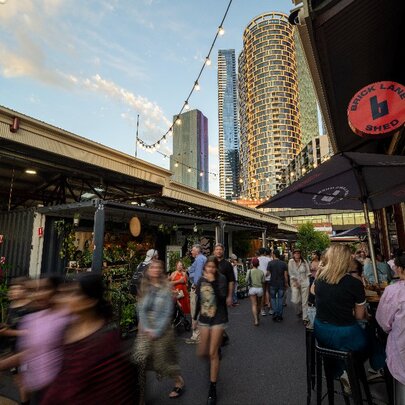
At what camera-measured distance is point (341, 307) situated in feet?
9.67

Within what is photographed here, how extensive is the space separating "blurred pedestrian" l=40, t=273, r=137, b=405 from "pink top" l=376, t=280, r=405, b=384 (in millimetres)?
2556

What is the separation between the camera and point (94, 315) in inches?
77.3

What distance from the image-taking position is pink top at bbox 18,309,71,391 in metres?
1.95

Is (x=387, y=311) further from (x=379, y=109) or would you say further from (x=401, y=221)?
(x=401, y=221)

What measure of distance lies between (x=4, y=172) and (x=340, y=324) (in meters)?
9.48

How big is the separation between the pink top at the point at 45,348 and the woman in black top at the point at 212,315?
81.8 inches

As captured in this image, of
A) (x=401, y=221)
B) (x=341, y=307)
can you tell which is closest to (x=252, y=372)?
(x=341, y=307)

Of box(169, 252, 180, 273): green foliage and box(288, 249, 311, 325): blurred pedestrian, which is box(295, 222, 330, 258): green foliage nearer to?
box(169, 252, 180, 273): green foliage

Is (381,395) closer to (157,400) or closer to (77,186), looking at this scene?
(157,400)

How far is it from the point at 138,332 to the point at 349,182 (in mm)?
4060

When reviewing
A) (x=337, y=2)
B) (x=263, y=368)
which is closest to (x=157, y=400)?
(x=263, y=368)

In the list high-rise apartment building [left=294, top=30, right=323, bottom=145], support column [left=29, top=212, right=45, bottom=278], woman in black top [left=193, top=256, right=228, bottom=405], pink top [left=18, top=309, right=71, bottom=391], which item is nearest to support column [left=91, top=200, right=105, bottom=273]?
support column [left=29, top=212, right=45, bottom=278]

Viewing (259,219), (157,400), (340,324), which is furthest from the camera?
(259,219)

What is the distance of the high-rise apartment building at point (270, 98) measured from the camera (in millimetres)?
109375
